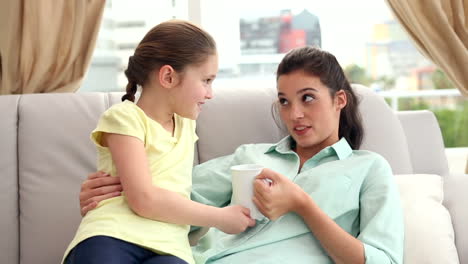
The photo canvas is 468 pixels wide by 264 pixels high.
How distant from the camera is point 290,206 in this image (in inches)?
63.9

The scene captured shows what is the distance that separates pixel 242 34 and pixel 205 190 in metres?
1.79

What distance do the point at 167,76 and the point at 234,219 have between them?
1.40 feet

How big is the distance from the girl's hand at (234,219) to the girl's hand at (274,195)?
0.13ft

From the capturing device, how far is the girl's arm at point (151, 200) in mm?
1476

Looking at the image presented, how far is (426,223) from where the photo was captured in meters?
1.77

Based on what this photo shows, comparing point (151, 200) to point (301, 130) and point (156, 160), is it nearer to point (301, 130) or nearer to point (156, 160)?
point (156, 160)

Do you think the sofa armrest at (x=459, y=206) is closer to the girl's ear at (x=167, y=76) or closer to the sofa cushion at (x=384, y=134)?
the sofa cushion at (x=384, y=134)

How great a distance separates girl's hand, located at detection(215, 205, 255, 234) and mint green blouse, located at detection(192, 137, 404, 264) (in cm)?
16

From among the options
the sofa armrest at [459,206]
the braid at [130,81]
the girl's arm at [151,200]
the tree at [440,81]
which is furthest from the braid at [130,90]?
the tree at [440,81]

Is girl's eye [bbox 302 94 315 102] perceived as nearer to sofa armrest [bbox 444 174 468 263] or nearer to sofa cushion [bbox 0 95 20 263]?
sofa armrest [bbox 444 174 468 263]

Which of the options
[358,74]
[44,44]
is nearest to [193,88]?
[44,44]

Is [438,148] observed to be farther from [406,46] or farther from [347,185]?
[406,46]

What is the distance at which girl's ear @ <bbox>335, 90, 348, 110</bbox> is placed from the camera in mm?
1913

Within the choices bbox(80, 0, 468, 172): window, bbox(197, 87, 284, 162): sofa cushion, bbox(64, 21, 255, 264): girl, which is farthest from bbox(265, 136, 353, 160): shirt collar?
bbox(80, 0, 468, 172): window
